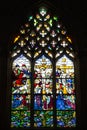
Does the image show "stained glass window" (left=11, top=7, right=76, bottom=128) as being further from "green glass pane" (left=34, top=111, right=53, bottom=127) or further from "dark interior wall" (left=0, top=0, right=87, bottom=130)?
"dark interior wall" (left=0, top=0, right=87, bottom=130)

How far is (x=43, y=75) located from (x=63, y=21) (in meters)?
1.65

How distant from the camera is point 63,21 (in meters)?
15.4

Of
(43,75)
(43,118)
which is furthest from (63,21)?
(43,118)

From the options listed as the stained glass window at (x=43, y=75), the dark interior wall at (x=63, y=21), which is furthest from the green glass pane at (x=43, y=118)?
the dark interior wall at (x=63, y=21)

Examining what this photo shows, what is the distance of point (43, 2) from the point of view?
1555cm

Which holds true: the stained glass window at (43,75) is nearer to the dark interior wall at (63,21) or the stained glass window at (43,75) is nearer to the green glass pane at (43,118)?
the green glass pane at (43,118)

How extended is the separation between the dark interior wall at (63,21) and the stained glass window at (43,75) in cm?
27

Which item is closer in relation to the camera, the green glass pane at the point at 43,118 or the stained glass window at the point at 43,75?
the green glass pane at the point at 43,118

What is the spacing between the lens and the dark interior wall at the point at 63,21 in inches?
578

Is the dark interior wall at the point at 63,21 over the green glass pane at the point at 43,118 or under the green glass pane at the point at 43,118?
over

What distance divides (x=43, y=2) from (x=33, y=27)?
2.52 ft

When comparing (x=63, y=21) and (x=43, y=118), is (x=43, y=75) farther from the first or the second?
(x=63, y=21)

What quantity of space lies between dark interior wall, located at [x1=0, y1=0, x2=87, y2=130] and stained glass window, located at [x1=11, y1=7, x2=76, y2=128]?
27cm

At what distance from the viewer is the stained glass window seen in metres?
14.7
